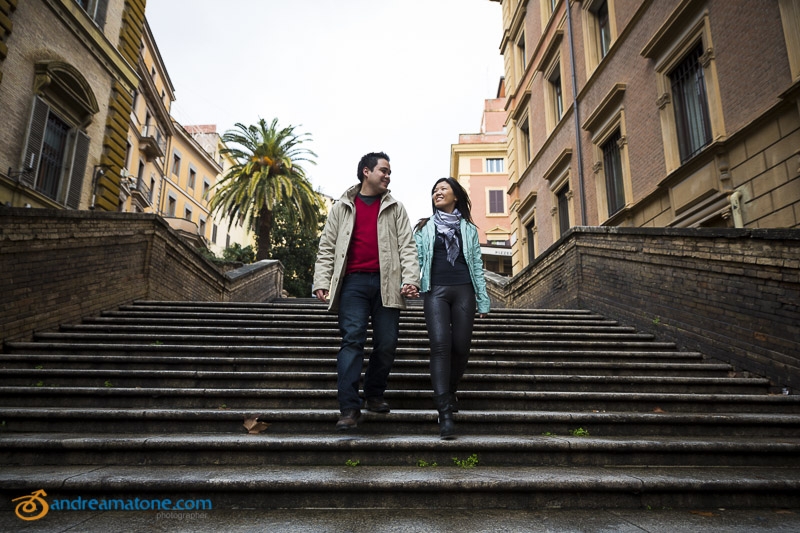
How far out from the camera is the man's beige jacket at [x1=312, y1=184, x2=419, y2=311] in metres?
3.59

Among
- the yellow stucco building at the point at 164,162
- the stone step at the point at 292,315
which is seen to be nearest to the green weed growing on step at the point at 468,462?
the stone step at the point at 292,315

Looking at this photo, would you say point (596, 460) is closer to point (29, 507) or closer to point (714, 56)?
point (29, 507)

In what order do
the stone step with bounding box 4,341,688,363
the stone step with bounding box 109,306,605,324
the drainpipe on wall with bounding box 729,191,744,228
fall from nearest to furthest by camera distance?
the stone step with bounding box 4,341,688,363 < the stone step with bounding box 109,306,605,324 < the drainpipe on wall with bounding box 729,191,744,228

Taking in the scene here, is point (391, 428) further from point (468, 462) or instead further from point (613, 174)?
point (613, 174)

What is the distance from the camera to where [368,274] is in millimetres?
3619

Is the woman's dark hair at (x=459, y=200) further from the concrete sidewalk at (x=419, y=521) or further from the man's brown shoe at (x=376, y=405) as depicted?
the concrete sidewalk at (x=419, y=521)

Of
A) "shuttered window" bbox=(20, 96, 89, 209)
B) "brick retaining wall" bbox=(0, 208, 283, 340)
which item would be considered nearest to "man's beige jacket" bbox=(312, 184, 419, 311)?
"brick retaining wall" bbox=(0, 208, 283, 340)

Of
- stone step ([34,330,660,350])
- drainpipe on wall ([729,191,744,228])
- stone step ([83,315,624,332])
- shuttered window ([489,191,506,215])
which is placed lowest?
stone step ([34,330,660,350])

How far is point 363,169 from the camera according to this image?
3885 millimetres

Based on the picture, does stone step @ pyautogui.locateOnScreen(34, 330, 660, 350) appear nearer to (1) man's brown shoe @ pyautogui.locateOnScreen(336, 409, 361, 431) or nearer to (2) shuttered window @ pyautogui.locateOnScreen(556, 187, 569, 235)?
(1) man's brown shoe @ pyautogui.locateOnScreen(336, 409, 361, 431)

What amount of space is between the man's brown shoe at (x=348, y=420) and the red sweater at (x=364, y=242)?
100 cm

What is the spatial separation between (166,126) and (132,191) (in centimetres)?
772

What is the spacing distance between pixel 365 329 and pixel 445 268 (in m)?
0.76

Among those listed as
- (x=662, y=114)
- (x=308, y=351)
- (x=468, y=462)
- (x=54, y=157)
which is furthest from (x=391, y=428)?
(x=54, y=157)
